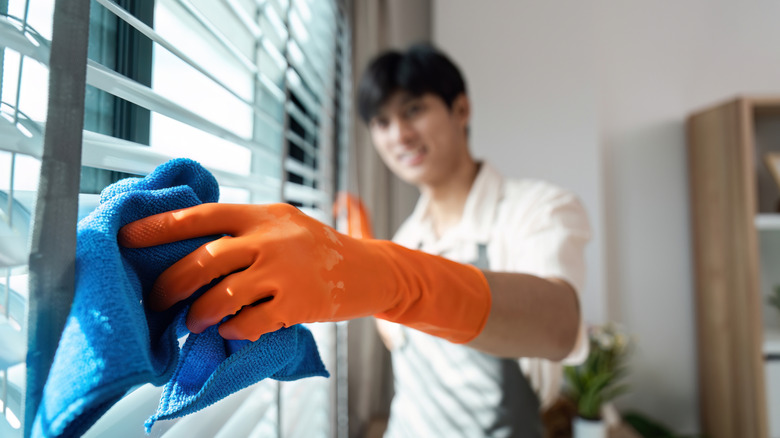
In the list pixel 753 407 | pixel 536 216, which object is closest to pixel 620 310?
pixel 753 407

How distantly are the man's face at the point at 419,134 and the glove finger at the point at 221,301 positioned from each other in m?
0.78

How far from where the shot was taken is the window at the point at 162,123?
27 cm

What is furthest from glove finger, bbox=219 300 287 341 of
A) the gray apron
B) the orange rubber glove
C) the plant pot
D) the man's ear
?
the plant pot

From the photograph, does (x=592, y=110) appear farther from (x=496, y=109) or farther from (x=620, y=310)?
(x=620, y=310)

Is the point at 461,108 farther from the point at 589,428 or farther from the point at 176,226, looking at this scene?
the point at 589,428

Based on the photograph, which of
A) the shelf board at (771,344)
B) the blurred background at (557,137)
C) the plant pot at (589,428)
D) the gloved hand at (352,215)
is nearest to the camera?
the blurred background at (557,137)

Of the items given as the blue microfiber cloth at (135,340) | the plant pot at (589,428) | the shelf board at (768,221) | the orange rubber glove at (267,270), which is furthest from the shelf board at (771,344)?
the blue microfiber cloth at (135,340)

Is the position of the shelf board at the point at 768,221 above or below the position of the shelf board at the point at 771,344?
above

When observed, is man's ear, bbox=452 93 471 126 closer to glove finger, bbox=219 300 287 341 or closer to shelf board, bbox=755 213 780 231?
glove finger, bbox=219 300 287 341

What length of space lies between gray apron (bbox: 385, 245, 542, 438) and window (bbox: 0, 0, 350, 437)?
198 millimetres

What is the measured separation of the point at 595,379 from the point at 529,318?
3.64 ft

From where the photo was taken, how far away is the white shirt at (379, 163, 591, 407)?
764mm

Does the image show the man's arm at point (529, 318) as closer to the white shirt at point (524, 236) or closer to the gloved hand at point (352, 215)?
the white shirt at point (524, 236)

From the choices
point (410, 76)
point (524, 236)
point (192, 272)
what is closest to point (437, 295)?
point (192, 272)
